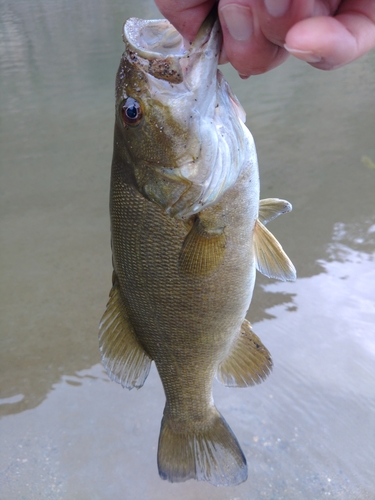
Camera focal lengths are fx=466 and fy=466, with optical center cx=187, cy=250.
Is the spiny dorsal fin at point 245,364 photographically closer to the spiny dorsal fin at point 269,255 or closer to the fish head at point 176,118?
the spiny dorsal fin at point 269,255

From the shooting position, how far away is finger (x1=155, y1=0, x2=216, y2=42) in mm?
1165

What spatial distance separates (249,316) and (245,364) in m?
1.39

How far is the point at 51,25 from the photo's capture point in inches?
492

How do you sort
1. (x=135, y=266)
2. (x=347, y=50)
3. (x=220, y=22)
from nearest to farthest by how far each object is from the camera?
1. (x=347, y=50)
2. (x=220, y=22)
3. (x=135, y=266)

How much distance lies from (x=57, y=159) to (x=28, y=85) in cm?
296

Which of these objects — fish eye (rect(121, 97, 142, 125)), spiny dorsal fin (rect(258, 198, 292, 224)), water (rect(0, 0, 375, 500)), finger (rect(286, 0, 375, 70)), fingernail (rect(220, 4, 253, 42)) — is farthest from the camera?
water (rect(0, 0, 375, 500))

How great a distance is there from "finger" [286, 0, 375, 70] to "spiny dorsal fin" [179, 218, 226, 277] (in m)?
0.58

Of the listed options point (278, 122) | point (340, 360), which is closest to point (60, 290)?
point (340, 360)

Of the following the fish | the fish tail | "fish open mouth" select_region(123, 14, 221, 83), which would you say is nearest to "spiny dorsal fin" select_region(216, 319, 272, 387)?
the fish

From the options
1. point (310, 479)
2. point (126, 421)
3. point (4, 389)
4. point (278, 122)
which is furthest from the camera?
point (278, 122)

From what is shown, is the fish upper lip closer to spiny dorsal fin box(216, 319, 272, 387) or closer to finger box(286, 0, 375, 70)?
finger box(286, 0, 375, 70)

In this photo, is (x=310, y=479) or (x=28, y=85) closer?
(x=310, y=479)

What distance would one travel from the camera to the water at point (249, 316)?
242 cm

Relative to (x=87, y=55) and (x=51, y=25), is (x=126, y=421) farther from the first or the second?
(x=51, y=25)
